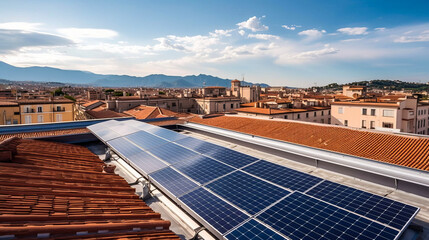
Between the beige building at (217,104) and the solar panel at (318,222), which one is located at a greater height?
the beige building at (217,104)

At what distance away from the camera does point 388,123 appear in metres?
44.9

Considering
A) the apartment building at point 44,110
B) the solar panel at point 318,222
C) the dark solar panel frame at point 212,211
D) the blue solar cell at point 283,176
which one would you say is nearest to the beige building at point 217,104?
the apartment building at point 44,110

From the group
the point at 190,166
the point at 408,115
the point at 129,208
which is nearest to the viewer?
the point at 129,208

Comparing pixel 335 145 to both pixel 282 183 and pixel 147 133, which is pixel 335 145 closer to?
pixel 282 183

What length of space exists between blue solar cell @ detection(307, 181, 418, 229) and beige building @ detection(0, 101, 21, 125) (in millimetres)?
57375

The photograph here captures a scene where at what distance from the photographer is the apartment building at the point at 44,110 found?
48375mm

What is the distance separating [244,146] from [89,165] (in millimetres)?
9907

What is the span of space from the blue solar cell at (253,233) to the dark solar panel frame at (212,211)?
0.19 meters

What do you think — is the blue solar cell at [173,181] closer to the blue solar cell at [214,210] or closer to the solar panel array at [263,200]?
the solar panel array at [263,200]

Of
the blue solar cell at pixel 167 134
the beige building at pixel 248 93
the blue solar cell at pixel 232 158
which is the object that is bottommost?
the blue solar cell at pixel 232 158

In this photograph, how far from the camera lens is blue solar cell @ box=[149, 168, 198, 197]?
7.45 m

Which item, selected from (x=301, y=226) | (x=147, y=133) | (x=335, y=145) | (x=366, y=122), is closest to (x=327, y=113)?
(x=366, y=122)

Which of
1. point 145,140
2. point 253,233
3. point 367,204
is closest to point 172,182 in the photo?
point 253,233

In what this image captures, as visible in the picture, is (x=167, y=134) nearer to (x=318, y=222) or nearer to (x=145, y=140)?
(x=145, y=140)
